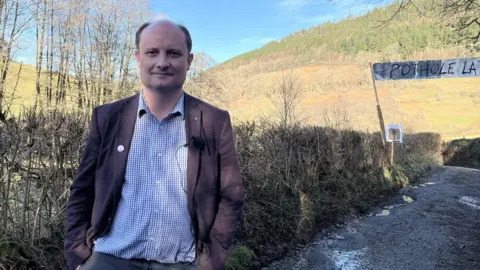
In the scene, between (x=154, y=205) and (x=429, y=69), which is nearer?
(x=154, y=205)

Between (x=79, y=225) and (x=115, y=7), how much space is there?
21.2 m

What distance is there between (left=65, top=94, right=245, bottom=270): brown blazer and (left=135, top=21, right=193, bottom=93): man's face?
16 centimetres

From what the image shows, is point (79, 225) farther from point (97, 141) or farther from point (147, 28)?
point (147, 28)

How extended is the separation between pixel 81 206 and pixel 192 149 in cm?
61

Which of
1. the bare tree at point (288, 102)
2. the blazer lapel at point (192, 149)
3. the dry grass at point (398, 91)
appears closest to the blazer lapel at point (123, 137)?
the blazer lapel at point (192, 149)

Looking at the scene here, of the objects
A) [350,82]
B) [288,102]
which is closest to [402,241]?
[288,102]

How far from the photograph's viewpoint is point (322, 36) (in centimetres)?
9338

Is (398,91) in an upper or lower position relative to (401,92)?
upper

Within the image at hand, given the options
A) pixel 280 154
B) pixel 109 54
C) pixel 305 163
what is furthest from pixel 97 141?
pixel 109 54

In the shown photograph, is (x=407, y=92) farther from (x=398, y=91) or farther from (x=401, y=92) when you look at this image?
(x=398, y=91)

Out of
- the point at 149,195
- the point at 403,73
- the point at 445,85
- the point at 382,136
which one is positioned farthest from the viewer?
the point at 445,85

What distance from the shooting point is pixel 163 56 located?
1.55 metres

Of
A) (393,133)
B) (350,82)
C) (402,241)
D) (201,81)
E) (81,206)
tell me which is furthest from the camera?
(350,82)

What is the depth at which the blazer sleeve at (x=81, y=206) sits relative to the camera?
1600 mm
